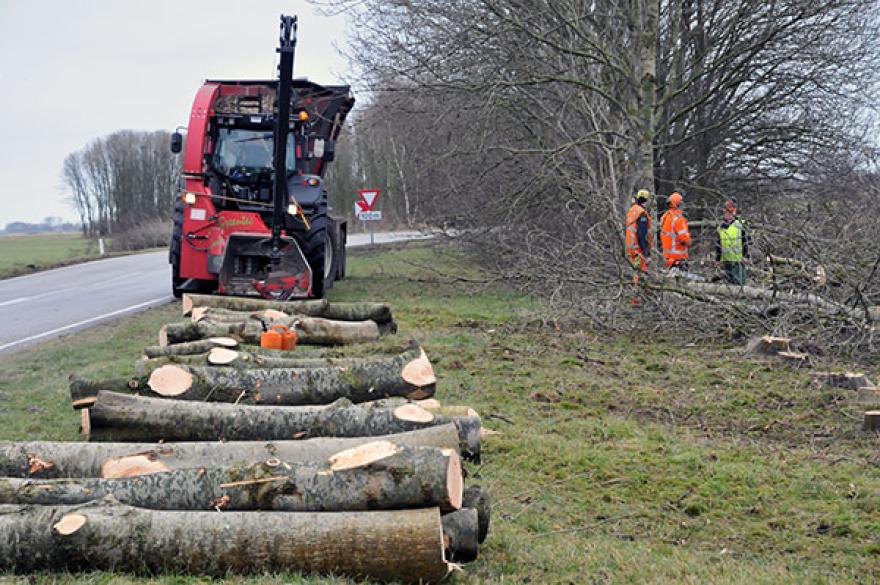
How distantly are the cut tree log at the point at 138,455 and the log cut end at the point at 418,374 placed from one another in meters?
1.70

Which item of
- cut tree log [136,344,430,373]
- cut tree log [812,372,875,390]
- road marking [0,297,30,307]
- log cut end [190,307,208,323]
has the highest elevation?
log cut end [190,307,208,323]

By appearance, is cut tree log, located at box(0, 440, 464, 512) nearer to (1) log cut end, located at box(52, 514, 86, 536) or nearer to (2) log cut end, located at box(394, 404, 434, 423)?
(1) log cut end, located at box(52, 514, 86, 536)

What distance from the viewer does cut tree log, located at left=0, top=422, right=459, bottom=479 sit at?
4945 mm

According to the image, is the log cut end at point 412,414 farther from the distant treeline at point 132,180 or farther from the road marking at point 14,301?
the distant treeline at point 132,180

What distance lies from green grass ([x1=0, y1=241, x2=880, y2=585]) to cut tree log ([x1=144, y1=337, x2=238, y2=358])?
31.7 inches

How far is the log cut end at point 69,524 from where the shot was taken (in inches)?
160

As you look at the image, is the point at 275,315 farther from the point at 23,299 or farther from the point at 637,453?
the point at 23,299

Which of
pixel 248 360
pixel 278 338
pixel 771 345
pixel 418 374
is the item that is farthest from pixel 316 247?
pixel 418 374

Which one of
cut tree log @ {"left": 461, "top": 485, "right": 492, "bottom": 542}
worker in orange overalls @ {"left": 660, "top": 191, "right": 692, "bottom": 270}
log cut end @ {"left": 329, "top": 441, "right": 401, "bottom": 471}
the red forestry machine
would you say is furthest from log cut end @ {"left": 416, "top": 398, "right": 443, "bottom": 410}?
worker in orange overalls @ {"left": 660, "top": 191, "right": 692, "bottom": 270}

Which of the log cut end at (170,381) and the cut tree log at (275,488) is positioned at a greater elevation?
the log cut end at (170,381)

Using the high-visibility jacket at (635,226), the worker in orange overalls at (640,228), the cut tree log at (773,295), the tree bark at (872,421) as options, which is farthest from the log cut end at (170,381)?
the high-visibility jacket at (635,226)

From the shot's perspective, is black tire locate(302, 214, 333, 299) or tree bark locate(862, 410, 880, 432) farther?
black tire locate(302, 214, 333, 299)

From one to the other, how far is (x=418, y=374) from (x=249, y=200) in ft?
28.7

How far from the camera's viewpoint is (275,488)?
445 centimetres
